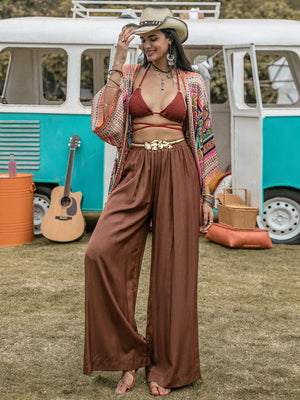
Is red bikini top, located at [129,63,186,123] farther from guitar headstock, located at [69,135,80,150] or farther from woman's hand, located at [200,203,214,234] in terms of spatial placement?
guitar headstock, located at [69,135,80,150]

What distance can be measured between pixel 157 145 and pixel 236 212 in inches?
150

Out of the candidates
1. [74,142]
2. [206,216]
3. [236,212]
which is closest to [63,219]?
[74,142]

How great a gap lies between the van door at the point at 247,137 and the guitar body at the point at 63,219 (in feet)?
5.77

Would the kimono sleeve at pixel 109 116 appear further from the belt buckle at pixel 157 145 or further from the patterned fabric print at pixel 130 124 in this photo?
the belt buckle at pixel 157 145

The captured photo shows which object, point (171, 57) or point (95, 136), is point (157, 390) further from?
point (95, 136)

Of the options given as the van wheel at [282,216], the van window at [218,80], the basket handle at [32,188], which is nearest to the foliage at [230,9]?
the van window at [218,80]

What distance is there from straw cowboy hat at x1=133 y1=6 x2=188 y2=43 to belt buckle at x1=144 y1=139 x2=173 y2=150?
546mm

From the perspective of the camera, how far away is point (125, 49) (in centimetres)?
339

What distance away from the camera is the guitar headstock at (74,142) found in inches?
303

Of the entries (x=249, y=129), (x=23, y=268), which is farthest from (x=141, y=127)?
(x=249, y=129)

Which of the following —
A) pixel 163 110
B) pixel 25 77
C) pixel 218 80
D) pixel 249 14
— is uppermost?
pixel 249 14

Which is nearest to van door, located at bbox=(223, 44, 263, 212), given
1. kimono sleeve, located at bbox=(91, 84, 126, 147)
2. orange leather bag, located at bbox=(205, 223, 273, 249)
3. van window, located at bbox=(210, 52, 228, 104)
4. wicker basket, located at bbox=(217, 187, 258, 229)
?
wicker basket, located at bbox=(217, 187, 258, 229)

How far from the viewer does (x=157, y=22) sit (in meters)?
3.49

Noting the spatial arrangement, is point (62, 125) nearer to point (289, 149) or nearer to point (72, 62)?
point (72, 62)
